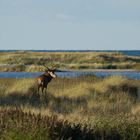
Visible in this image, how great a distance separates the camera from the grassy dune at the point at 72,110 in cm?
1069

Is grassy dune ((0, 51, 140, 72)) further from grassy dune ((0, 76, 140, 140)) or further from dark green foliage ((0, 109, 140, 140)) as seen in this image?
dark green foliage ((0, 109, 140, 140))

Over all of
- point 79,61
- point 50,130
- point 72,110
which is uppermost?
point 50,130

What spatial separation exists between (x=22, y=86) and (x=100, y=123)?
11.9 metres

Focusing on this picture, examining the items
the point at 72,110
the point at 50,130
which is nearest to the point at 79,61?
the point at 72,110

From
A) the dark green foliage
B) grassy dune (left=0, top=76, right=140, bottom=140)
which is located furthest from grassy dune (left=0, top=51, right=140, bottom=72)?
the dark green foliage

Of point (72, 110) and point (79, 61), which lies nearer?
point (72, 110)

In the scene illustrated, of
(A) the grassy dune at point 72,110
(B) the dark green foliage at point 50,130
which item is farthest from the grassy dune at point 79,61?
(B) the dark green foliage at point 50,130

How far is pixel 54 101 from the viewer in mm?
20453

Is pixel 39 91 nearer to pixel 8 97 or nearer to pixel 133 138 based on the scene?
pixel 8 97

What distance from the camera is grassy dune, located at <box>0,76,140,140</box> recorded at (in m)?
10.7

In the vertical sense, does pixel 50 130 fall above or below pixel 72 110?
above

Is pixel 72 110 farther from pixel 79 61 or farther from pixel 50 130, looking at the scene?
pixel 79 61

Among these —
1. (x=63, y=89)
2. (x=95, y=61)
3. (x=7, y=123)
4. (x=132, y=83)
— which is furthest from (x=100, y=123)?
(x=95, y=61)

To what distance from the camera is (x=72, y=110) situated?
17344 millimetres
